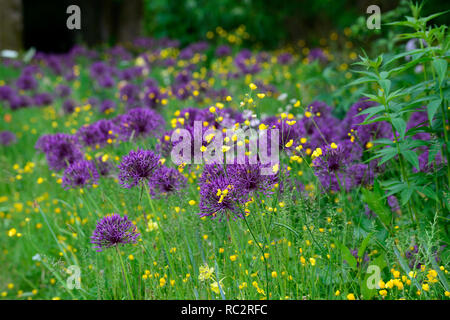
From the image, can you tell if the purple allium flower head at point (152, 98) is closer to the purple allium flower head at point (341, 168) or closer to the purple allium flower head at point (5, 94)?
the purple allium flower head at point (341, 168)

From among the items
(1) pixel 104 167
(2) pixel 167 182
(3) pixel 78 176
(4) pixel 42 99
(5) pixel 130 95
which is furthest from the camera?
(4) pixel 42 99

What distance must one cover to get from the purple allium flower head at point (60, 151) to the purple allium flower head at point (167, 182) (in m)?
0.87

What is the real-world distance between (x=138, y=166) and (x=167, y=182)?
→ 0.91ft

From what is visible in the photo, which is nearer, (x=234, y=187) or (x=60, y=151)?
(x=234, y=187)

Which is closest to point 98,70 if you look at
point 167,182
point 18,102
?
point 18,102

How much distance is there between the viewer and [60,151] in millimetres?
3396

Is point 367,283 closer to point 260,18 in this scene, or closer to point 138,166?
point 138,166

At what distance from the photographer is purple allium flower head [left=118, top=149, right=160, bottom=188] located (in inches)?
98.8

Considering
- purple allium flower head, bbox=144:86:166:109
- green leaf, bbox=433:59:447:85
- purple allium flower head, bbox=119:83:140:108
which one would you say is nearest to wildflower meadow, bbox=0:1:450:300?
green leaf, bbox=433:59:447:85

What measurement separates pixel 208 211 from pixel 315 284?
0.81m

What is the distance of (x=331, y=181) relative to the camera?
305 cm

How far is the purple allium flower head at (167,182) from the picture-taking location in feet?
8.82

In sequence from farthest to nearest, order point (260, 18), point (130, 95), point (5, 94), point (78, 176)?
point (260, 18) → point (5, 94) → point (130, 95) → point (78, 176)
